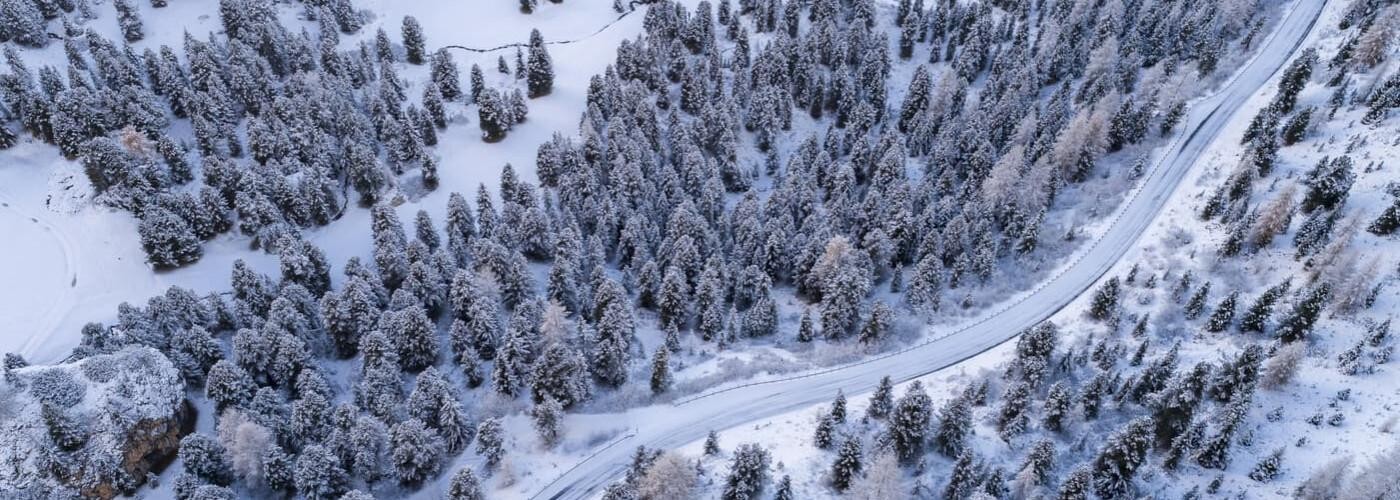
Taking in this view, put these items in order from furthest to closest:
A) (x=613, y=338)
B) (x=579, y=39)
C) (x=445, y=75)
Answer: (x=579, y=39) < (x=445, y=75) < (x=613, y=338)

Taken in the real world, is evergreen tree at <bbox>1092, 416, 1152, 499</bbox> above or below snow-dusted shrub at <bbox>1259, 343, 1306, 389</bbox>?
below

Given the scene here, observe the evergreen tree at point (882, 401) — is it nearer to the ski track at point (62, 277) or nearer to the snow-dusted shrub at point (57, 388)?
the snow-dusted shrub at point (57, 388)

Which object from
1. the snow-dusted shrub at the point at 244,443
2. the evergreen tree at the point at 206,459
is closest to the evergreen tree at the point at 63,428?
the evergreen tree at the point at 206,459

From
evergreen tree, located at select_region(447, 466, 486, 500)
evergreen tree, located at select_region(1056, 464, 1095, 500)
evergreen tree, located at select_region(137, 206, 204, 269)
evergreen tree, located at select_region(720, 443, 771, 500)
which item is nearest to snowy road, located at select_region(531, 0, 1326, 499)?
evergreen tree, located at select_region(447, 466, 486, 500)

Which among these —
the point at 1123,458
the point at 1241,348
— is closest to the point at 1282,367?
the point at 1241,348

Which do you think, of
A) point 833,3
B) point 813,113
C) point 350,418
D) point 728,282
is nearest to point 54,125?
point 350,418

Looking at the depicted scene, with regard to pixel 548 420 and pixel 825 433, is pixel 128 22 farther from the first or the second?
pixel 825 433

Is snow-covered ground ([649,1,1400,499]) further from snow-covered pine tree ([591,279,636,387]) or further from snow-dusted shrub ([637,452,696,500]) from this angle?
snow-covered pine tree ([591,279,636,387])
